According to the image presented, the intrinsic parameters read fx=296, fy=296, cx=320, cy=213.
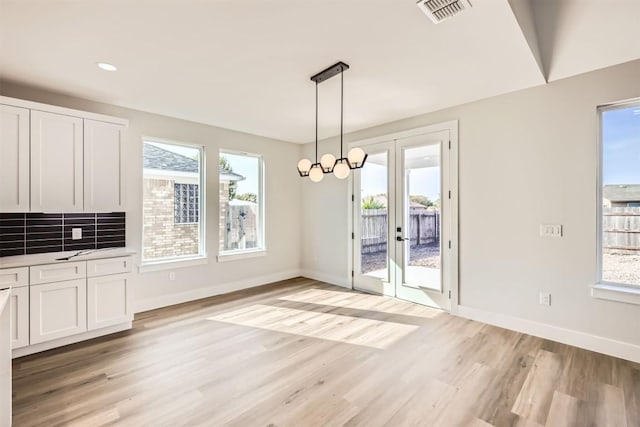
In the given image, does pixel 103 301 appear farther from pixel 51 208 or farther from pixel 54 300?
pixel 51 208

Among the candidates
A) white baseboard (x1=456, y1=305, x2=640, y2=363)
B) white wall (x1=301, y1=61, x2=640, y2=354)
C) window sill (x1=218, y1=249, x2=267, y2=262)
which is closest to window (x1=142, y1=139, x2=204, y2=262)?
window sill (x1=218, y1=249, x2=267, y2=262)

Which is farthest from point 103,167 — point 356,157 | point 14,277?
point 356,157

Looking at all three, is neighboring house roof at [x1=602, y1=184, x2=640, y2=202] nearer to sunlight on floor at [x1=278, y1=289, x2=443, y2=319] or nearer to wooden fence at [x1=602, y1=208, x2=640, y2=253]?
wooden fence at [x1=602, y1=208, x2=640, y2=253]

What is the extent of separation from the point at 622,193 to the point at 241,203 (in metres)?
4.97

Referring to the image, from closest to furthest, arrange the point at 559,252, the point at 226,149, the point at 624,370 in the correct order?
the point at 624,370
the point at 559,252
the point at 226,149

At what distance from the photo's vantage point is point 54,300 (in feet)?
9.57

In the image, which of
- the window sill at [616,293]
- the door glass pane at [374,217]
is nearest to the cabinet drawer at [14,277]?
the door glass pane at [374,217]

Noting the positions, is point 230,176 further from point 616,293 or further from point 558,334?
point 616,293

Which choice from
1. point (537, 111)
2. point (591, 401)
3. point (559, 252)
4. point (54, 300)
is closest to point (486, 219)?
point (559, 252)

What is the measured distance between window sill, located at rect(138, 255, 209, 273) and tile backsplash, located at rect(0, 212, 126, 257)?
428 millimetres

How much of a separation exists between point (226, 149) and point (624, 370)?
17.9 feet

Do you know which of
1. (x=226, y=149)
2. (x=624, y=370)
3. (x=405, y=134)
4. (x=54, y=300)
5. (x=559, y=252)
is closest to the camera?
(x=624, y=370)

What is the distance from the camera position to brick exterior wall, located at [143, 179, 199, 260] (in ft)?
13.8

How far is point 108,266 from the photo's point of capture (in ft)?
10.7
